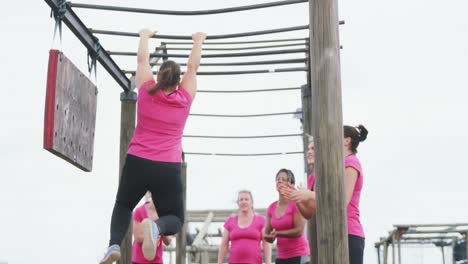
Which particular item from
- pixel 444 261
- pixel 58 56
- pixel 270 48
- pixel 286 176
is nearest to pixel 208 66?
pixel 270 48

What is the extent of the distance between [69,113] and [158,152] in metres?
1.07

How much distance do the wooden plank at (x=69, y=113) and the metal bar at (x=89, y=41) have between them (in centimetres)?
32

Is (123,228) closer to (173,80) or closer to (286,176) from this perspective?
(173,80)

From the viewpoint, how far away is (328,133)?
14.9 ft

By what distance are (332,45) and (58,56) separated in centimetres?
199

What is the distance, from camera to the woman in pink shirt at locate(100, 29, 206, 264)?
4.91m

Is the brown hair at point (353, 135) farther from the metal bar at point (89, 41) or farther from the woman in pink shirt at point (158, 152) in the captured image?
the metal bar at point (89, 41)

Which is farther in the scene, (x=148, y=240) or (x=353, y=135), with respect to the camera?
(x=353, y=135)

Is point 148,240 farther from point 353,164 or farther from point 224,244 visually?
point 224,244

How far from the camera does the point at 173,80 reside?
5016 mm

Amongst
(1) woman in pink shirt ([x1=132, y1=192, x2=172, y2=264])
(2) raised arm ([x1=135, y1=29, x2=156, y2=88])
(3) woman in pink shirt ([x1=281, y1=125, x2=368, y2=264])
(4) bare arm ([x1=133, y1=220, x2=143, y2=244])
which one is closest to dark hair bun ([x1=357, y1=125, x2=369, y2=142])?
(3) woman in pink shirt ([x1=281, y1=125, x2=368, y2=264])

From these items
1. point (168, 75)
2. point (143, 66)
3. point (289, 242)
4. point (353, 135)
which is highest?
point (143, 66)

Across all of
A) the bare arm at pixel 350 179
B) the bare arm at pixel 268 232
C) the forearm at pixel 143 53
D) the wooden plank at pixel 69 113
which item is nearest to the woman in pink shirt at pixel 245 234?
the bare arm at pixel 268 232

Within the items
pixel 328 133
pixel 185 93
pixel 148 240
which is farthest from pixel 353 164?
pixel 148 240
